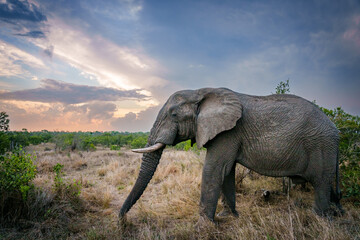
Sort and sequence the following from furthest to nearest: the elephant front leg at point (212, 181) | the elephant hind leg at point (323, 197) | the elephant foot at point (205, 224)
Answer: the elephant front leg at point (212, 181) → the elephant hind leg at point (323, 197) → the elephant foot at point (205, 224)

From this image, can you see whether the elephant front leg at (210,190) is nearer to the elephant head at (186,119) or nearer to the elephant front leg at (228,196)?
the elephant head at (186,119)

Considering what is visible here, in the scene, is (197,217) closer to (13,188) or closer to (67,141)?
(13,188)

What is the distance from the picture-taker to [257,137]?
3846mm

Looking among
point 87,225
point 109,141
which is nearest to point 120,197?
point 87,225

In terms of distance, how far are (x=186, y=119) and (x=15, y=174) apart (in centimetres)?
348

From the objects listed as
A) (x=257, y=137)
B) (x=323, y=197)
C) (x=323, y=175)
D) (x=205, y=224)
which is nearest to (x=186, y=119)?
(x=257, y=137)

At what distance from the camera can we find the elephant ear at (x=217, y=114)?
3715 millimetres

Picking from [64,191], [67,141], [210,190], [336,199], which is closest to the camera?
[210,190]

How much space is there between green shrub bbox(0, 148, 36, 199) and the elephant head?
1.97m

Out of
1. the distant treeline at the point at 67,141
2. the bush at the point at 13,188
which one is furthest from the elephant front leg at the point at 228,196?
the distant treeline at the point at 67,141

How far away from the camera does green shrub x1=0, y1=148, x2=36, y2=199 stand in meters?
4.07

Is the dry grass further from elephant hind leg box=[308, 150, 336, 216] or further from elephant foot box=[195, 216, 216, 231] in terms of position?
elephant hind leg box=[308, 150, 336, 216]

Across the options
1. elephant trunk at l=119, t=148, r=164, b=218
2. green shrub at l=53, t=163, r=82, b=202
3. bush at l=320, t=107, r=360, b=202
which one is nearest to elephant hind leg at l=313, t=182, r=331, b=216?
bush at l=320, t=107, r=360, b=202

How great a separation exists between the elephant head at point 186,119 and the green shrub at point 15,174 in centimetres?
197
